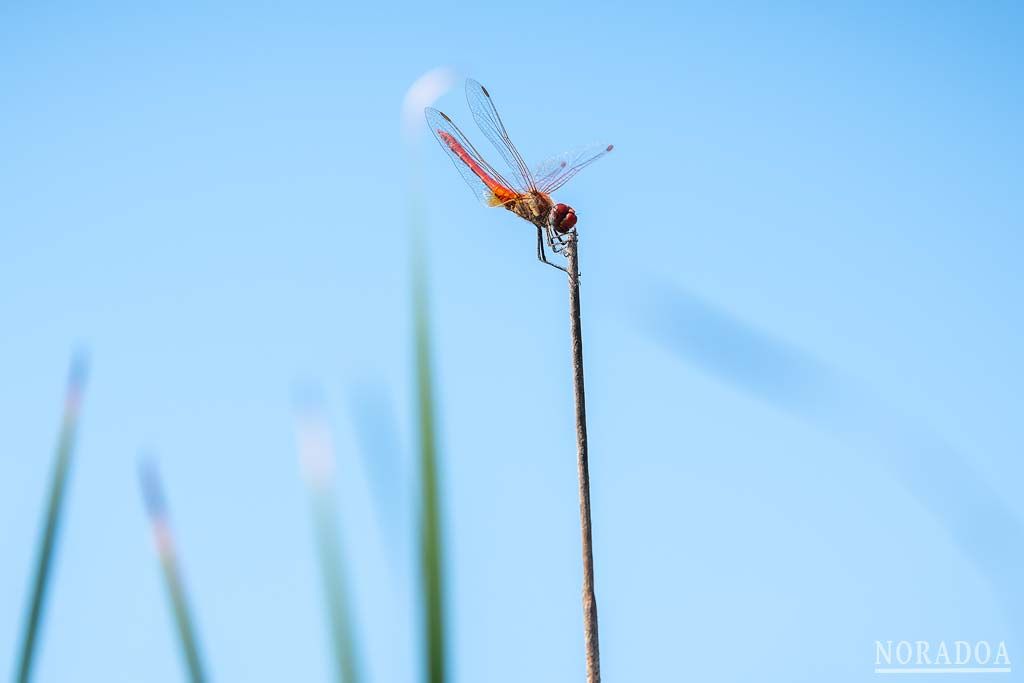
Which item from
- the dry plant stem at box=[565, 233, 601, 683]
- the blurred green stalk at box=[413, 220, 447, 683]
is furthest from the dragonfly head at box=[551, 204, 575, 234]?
the blurred green stalk at box=[413, 220, 447, 683]

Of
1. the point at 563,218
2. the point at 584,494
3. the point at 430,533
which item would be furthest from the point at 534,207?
the point at 430,533

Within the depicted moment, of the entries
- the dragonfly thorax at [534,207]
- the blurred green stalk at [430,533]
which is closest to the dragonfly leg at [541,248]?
the dragonfly thorax at [534,207]

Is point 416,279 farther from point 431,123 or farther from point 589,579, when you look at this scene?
point 431,123

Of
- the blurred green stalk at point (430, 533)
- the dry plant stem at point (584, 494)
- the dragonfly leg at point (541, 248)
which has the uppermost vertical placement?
the dragonfly leg at point (541, 248)

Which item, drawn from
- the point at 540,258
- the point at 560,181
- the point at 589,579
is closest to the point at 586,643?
the point at 589,579

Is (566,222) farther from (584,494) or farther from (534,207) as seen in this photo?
(584,494)

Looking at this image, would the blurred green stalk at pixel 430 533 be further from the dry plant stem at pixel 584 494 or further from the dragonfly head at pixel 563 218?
the dragonfly head at pixel 563 218
